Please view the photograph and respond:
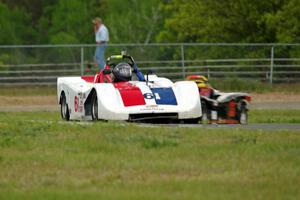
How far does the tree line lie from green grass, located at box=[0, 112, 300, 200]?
2914 cm

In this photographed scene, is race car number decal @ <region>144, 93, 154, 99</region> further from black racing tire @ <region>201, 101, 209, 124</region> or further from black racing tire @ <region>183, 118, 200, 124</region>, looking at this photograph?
black racing tire @ <region>201, 101, 209, 124</region>

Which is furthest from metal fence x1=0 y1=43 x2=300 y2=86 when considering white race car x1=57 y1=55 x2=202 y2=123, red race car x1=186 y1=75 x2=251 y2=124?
red race car x1=186 y1=75 x2=251 y2=124

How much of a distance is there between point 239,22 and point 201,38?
2528 mm

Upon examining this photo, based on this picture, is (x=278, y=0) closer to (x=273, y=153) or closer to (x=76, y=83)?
(x=76, y=83)

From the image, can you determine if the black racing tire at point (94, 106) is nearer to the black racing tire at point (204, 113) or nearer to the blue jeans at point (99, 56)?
the black racing tire at point (204, 113)

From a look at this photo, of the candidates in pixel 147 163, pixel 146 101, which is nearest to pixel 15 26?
pixel 146 101

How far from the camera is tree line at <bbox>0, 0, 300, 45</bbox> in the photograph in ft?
152

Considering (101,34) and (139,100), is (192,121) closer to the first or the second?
(139,100)

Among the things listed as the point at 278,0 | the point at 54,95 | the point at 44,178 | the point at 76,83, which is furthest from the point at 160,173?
the point at 278,0

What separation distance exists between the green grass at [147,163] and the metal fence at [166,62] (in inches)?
865

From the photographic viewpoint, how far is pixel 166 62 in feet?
129

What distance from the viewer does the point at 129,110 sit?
1972 centimetres

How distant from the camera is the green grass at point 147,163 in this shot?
1130 cm

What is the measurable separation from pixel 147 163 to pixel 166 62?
26.2 m
